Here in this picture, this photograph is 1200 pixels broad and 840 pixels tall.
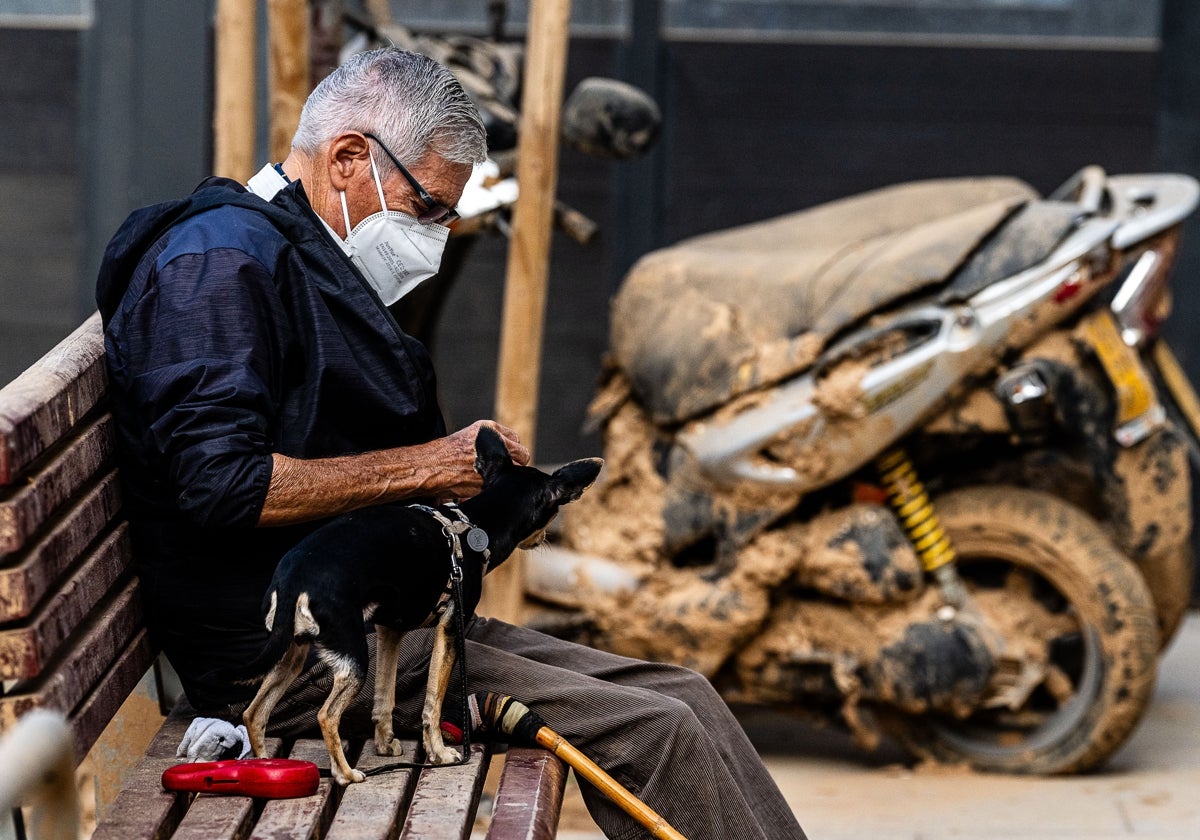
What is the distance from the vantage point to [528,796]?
2.18 metres

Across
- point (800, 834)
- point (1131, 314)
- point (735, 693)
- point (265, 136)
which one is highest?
point (265, 136)

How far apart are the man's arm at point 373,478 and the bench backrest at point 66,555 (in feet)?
0.85

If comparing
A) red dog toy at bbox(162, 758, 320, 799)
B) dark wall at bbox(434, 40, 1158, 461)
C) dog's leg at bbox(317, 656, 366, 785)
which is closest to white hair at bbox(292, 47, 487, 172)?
dog's leg at bbox(317, 656, 366, 785)

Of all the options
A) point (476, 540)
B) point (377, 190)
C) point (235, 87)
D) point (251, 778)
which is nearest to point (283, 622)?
point (251, 778)

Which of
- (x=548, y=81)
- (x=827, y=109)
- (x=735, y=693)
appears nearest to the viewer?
(x=548, y=81)

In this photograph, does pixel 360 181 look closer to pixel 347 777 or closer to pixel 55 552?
pixel 55 552

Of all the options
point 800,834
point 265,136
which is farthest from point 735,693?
point 265,136

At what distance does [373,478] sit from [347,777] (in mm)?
410

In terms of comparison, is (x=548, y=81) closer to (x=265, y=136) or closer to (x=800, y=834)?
(x=265, y=136)

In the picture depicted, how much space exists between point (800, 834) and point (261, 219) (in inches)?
49.1

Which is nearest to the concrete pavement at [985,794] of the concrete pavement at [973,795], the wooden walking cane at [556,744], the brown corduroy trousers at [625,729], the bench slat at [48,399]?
the concrete pavement at [973,795]

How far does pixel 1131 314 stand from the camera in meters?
4.34

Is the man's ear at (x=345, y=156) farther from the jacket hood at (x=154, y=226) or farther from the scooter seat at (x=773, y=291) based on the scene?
the scooter seat at (x=773, y=291)

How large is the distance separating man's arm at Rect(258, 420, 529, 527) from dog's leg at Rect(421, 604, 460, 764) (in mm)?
200
